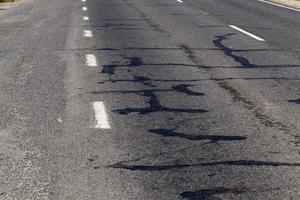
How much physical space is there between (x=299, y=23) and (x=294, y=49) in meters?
6.25

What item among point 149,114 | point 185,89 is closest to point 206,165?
point 149,114

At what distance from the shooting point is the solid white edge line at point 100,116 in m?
8.54

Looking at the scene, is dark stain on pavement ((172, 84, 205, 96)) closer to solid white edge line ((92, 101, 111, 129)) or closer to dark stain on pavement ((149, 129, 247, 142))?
solid white edge line ((92, 101, 111, 129))

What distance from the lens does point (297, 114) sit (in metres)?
9.11

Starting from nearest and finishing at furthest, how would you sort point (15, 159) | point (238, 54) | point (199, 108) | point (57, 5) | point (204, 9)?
point (15, 159)
point (199, 108)
point (238, 54)
point (204, 9)
point (57, 5)

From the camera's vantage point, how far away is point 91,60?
13.6 m

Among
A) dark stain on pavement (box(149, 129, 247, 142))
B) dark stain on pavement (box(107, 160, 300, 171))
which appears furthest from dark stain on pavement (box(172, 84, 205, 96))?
dark stain on pavement (box(107, 160, 300, 171))

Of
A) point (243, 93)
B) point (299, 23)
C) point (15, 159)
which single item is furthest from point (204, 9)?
point (15, 159)

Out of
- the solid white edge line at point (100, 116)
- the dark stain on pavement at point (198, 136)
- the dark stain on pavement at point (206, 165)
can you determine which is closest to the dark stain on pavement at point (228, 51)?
the solid white edge line at point (100, 116)

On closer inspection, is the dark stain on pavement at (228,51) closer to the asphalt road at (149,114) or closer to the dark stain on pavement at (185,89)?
the asphalt road at (149,114)

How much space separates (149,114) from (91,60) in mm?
4656

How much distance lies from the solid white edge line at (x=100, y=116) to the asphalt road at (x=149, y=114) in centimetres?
→ 1

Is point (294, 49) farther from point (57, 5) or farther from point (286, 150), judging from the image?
point (57, 5)

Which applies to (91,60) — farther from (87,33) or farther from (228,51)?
(87,33)
